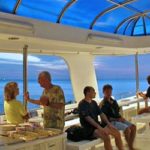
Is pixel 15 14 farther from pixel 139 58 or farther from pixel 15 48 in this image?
pixel 139 58

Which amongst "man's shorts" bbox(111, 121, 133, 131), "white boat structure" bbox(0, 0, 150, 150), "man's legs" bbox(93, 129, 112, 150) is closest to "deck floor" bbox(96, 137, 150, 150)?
"white boat structure" bbox(0, 0, 150, 150)

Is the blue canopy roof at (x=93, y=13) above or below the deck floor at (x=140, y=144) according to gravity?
above

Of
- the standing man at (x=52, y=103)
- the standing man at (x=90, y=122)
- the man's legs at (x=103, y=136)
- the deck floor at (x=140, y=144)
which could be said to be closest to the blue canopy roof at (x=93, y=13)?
the standing man at (x=52, y=103)

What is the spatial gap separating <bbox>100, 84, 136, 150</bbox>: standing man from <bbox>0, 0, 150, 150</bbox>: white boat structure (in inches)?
16.4

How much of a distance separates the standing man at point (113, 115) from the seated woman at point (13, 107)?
199 centimetres

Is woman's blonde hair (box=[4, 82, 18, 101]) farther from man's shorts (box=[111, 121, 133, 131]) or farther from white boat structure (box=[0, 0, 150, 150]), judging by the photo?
man's shorts (box=[111, 121, 133, 131])

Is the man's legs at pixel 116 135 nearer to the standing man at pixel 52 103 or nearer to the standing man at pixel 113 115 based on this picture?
the standing man at pixel 113 115

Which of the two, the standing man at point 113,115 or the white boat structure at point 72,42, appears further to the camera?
the standing man at point 113,115

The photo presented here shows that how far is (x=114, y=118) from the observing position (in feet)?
21.5

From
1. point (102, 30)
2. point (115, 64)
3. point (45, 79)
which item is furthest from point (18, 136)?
point (115, 64)

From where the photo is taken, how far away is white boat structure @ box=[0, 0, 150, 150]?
5383 millimetres

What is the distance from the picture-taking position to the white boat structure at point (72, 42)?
17.7ft

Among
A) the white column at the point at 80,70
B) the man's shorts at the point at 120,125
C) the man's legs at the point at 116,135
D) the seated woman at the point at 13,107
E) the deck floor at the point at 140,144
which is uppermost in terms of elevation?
the white column at the point at 80,70

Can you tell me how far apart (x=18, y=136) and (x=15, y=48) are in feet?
12.5
